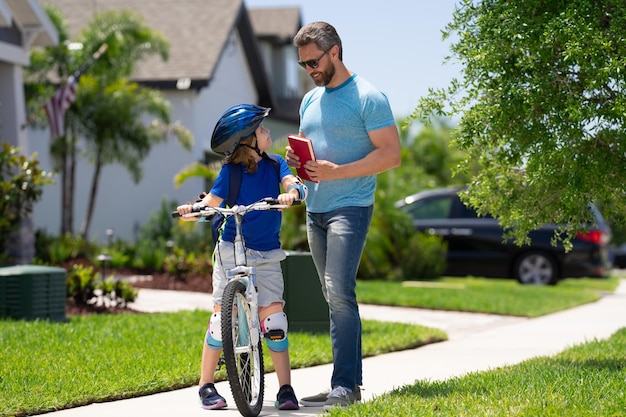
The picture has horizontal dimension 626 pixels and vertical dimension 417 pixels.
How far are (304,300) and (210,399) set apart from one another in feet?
13.2

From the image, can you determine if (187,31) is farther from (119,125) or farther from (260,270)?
(260,270)

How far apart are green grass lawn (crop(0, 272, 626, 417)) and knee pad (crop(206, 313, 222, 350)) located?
91 centimetres

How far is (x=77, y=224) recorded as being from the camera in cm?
2661

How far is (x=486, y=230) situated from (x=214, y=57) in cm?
949

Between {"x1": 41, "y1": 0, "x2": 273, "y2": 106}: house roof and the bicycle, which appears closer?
the bicycle

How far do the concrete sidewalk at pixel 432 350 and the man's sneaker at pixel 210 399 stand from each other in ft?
0.16

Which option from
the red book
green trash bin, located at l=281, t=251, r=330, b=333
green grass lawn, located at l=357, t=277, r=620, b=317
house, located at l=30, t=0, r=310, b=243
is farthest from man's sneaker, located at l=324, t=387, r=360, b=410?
house, located at l=30, t=0, r=310, b=243

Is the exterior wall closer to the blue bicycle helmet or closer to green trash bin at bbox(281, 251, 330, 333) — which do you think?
green trash bin at bbox(281, 251, 330, 333)

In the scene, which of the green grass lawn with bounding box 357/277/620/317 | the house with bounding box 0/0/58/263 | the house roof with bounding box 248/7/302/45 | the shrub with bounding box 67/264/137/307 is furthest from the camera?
the house roof with bounding box 248/7/302/45

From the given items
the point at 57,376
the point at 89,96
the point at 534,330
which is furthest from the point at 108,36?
the point at 57,376

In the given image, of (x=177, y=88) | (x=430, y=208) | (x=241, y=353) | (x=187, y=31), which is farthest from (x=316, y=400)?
(x=187, y=31)

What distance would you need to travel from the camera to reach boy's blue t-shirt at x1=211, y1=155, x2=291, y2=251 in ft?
21.2

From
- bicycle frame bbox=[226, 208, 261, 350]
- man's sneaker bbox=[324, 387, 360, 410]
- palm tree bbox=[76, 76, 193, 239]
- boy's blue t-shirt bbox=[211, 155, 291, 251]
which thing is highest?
palm tree bbox=[76, 76, 193, 239]

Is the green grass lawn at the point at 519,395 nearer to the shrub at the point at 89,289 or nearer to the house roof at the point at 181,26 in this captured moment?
the shrub at the point at 89,289
